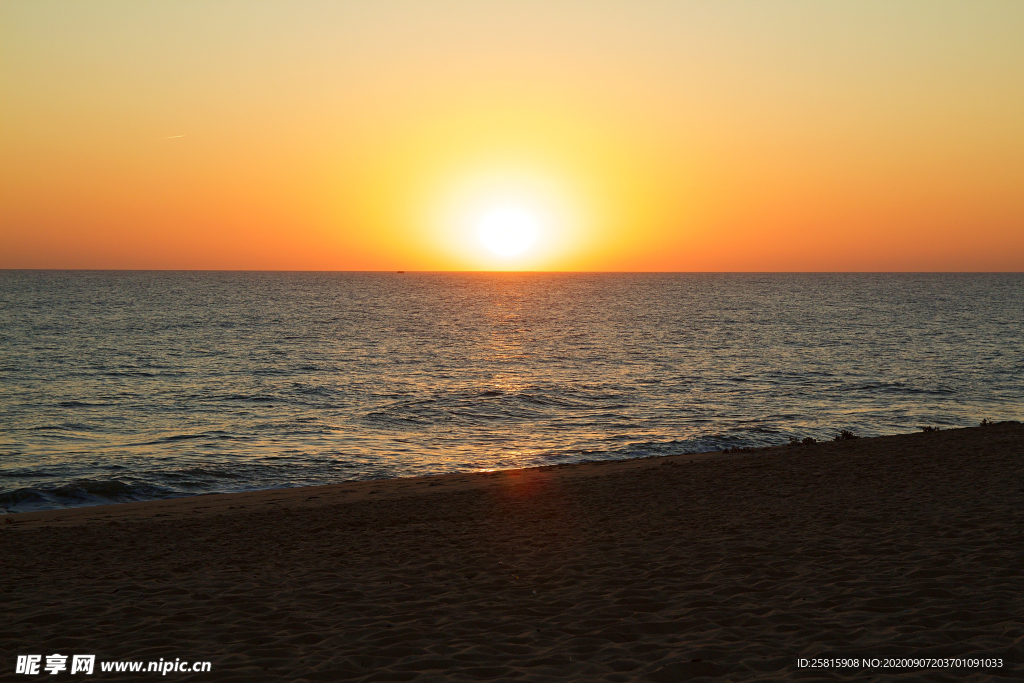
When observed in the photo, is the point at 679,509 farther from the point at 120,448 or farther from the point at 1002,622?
the point at 120,448

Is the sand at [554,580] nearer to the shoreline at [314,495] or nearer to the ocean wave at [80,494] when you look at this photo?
the shoreline at [314,495]

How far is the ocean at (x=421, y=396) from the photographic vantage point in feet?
74.3

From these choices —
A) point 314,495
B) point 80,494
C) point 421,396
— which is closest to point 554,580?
point 314,495

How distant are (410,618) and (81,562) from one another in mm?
6484

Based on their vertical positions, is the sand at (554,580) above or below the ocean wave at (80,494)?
above

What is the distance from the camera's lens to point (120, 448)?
2372 cm

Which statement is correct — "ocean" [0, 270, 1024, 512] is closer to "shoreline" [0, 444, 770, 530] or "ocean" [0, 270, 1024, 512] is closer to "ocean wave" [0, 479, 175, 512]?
"ocean wave" [0, 479, 175, 512]

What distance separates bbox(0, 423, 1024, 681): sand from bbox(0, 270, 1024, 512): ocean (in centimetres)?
637

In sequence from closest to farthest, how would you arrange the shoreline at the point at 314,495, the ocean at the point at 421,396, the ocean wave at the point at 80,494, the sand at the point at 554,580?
the sand at the point at 554,580
the shoreline at the point at 314,495
the ocean wave at the point at 80,494
the ocean at the point at 421,396

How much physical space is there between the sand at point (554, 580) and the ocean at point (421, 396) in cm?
637

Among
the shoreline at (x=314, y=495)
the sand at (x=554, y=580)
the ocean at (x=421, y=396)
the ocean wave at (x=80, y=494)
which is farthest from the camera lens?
the ocean at (x=421, y=396)

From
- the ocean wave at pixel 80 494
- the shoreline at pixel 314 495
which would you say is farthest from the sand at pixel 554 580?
the ocean wave at pixel 80 494

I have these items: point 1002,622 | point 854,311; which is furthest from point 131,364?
point 854,311

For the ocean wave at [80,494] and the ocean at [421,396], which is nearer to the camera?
the ocean wave at [80,494]
